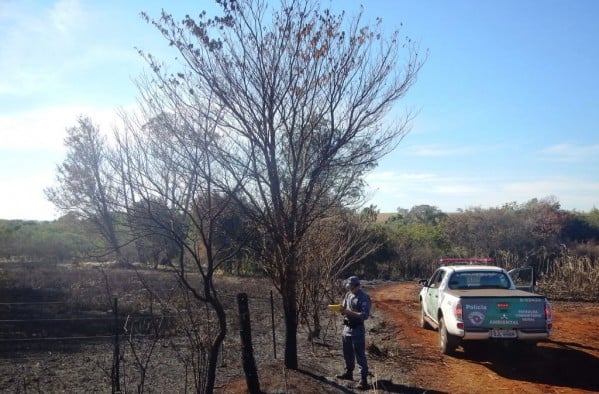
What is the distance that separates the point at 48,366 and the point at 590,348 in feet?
33.4

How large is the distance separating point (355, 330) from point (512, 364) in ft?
11.6

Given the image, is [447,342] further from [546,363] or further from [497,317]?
[546,363]

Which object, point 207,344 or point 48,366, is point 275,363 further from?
point 48,366

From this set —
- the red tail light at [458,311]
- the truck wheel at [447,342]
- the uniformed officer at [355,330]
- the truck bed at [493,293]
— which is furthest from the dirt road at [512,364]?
the truck bed at [493,293]

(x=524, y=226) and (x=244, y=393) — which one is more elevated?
(x=524, y=226)

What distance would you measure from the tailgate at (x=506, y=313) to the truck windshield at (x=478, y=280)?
1.78m

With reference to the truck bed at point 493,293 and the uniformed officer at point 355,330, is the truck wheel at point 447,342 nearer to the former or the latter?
the truck bed at point 493,293

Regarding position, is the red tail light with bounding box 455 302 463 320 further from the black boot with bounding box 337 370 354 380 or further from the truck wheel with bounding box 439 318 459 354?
the black boot with bounding box 337 370 354 380

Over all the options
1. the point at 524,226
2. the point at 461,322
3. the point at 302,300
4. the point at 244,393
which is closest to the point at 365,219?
the point at 302,300

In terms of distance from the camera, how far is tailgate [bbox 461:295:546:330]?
10055 mm

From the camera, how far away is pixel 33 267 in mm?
→ 28891

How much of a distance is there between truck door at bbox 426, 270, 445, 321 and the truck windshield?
1.52 ft

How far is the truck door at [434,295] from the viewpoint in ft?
40.3

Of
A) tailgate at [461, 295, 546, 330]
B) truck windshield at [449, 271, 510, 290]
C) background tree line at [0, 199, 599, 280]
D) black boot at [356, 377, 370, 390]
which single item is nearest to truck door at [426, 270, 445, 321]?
truck windshield at [449, 271, 510, 290]
